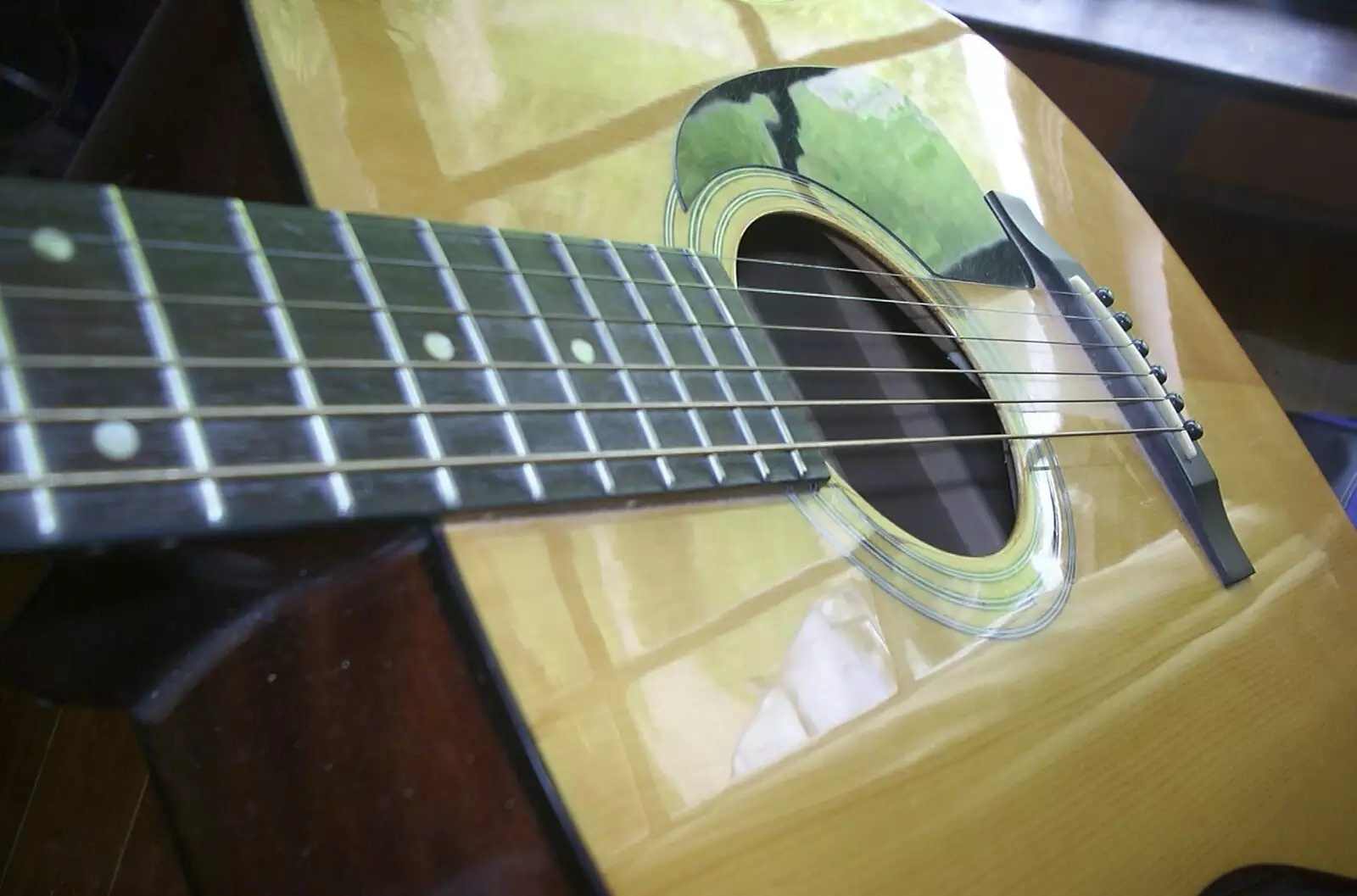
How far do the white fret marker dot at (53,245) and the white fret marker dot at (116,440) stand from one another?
65mm

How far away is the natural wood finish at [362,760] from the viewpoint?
38 cm

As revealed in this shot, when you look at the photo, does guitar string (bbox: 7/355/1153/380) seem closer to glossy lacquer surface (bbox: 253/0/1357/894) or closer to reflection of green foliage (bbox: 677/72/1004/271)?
glossy lacquer surface (bbox: 253/0/1357/894)

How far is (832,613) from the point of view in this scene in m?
0.52

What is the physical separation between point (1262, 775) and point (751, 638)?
536mm

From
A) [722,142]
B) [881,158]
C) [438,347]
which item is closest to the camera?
[438,347]

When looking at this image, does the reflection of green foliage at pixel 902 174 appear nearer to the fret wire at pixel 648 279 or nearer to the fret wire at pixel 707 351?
the fret wire at pixel 648 279

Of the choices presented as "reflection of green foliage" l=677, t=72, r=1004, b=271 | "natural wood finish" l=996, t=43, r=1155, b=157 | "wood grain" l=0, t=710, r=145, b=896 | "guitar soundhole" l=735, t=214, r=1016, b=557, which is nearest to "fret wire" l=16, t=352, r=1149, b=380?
"guitar soundhole" l=735, t=214, r=1016, b=557

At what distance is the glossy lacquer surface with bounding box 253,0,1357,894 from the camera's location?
42cm

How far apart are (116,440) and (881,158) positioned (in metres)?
0.69

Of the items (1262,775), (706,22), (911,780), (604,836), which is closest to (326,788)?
(604,836)

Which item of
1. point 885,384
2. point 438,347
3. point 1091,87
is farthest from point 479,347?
point 1091,87

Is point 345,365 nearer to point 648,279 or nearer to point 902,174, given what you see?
point 648,279

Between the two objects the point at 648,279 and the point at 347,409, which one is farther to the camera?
the point at 648,279

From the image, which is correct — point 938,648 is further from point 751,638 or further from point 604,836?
point 604,836
